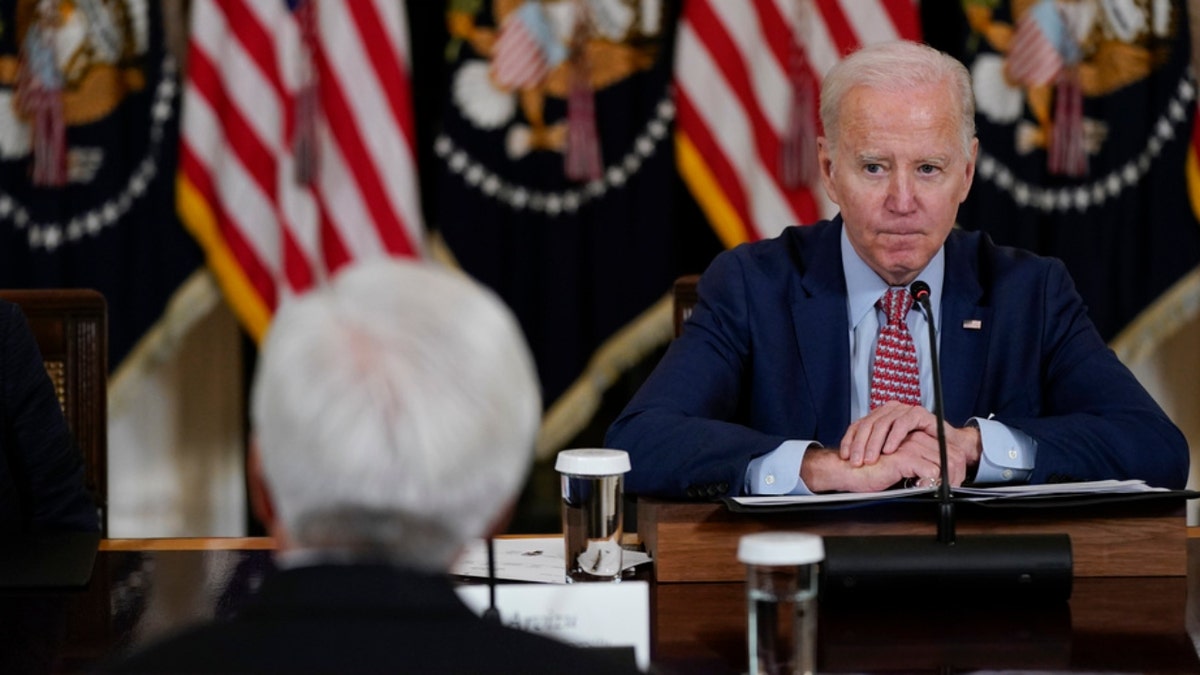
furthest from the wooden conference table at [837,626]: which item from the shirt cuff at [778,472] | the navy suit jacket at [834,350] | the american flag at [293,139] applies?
the american flag at [293,139]

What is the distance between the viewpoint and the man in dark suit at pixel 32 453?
2.29 meters

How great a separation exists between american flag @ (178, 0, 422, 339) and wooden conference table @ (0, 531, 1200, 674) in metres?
1.99

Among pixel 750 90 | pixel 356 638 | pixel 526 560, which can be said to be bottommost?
pixel 526 560

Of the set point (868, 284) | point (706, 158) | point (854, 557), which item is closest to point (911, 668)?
point (854, 557)

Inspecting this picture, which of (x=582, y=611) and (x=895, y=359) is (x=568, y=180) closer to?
(x=895, y=359)

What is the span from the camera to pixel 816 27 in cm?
397

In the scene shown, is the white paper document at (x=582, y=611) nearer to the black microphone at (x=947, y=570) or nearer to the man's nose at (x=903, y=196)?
the black microphone at (x=947, y=570)

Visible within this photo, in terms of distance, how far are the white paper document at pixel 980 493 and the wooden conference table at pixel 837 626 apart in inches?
4.3

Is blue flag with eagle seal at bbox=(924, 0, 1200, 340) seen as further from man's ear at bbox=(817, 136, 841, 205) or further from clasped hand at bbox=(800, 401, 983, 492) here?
clasped hand at bbox=(800, 401, 983, 492)

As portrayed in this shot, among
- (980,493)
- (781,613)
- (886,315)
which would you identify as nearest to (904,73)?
(886,315)

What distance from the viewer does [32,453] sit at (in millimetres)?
2305

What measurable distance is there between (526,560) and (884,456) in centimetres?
52

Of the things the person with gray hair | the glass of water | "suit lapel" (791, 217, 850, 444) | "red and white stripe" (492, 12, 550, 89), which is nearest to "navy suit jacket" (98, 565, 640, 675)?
the person with gray hair

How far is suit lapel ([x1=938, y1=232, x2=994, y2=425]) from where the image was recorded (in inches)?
99.6
